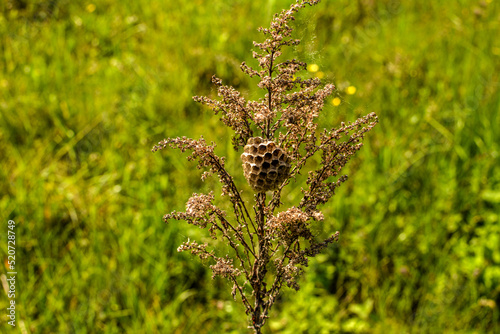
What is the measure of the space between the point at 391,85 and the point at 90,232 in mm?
2681

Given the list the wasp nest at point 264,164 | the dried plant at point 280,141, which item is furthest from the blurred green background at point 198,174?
the wasp nest at point 264,164

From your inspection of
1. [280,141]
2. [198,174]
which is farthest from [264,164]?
[198,174]

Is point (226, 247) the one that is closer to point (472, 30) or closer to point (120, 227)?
point (120, 227)

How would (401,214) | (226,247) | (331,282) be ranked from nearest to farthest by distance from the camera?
(226,247), (331,282), (401,214)

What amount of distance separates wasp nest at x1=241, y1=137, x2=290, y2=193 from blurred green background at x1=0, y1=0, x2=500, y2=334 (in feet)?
4.94

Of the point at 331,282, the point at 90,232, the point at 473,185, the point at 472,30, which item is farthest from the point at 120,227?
the point at 472,30

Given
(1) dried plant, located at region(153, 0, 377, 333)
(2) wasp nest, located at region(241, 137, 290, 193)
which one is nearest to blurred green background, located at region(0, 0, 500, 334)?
(1) dried plant, located at region(153, 0, 377, 333)

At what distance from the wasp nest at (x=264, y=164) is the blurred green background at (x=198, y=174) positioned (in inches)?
59.3

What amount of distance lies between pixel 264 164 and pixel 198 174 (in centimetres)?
140

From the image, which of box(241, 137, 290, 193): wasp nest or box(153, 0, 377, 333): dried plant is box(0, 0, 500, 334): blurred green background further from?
box(241, 137, 290, 193): wasp nest

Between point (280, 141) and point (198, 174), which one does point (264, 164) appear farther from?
point (198, 174)

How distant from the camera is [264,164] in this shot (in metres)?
0.84

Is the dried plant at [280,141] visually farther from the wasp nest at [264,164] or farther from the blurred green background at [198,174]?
the blurred green background at [198,174]

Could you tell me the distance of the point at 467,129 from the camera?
338 centimetres
